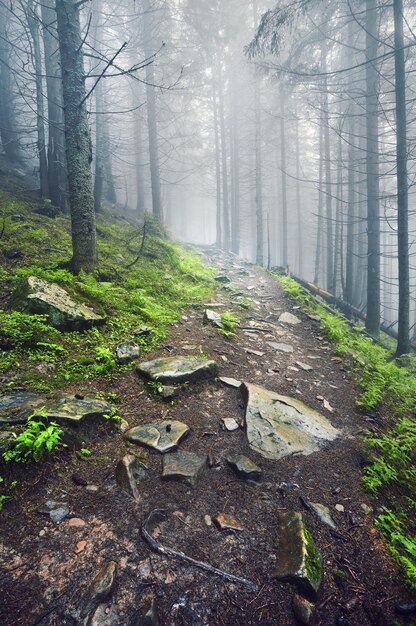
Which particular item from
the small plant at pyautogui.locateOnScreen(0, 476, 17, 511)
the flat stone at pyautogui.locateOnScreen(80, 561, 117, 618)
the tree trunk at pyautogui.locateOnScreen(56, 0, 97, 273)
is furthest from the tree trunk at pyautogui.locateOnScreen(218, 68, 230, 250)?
the flat stone at pyautogui.locateOnScreen(80, 561, 117, 618)

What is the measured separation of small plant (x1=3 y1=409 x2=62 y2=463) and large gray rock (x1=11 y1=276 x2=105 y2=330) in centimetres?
201

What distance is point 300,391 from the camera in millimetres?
4281

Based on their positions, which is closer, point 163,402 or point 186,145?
point 163,402

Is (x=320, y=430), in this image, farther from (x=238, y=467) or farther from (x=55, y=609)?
(x=55, y=609)

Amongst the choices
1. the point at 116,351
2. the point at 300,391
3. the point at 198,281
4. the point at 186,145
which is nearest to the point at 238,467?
the point at 300,391

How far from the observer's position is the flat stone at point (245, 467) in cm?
262

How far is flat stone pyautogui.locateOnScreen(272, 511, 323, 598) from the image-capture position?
180 centimetres

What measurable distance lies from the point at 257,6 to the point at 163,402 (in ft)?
76.1

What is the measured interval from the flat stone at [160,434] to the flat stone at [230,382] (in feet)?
3.61

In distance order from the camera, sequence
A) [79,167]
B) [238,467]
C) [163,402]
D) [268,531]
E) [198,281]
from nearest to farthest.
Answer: [268,531] < [238,467] < [163,402] < [79,167] < [198,281]

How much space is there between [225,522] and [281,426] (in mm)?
1371

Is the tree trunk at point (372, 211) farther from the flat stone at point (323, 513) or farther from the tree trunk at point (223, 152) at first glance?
the tree trunk at point (223, 152)

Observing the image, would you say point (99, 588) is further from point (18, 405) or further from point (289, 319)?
point (289, 319)

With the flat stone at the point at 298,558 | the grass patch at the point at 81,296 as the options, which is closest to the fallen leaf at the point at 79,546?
the flat stone at the point at 298,558
